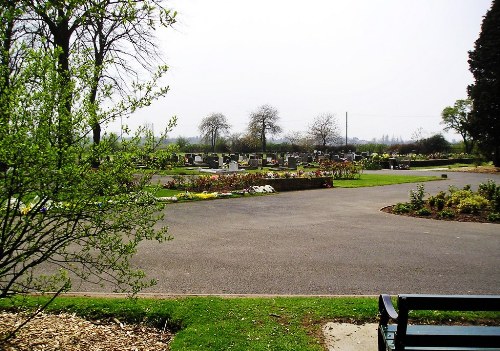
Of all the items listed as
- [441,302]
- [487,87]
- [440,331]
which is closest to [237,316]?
[440,331]

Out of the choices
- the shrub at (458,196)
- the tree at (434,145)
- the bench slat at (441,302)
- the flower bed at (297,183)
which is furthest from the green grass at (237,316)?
the tree at (434,145)

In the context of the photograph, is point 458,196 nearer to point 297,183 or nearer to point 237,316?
point 297,183

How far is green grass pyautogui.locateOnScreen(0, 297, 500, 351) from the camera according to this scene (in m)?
4.06

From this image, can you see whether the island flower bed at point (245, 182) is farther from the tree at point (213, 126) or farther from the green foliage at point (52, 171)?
the tree at point (213, 126)

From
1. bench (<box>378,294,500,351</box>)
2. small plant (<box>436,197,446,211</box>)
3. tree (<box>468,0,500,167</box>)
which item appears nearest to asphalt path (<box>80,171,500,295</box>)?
small plant (<box>436,197,446,211</box>)

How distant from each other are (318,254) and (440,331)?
15.8 feet

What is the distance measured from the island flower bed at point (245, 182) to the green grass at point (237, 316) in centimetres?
1300

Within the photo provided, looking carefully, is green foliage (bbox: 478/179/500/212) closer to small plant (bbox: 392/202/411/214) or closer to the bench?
small plant (bbox: 392/202/411/214)

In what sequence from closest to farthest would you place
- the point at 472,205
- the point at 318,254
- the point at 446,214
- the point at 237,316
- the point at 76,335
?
the point at 76,335, the point at 237,316, the point at 318,254, the point at 446,214, the point at 472,205

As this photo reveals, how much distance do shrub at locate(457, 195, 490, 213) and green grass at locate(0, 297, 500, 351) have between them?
8.76m

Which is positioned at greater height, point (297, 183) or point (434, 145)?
point (434, 145)

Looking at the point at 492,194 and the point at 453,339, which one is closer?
the point at 453,339

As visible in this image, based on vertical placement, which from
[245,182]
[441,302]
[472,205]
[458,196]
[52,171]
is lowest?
[472,205]

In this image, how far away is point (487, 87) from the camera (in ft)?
108
